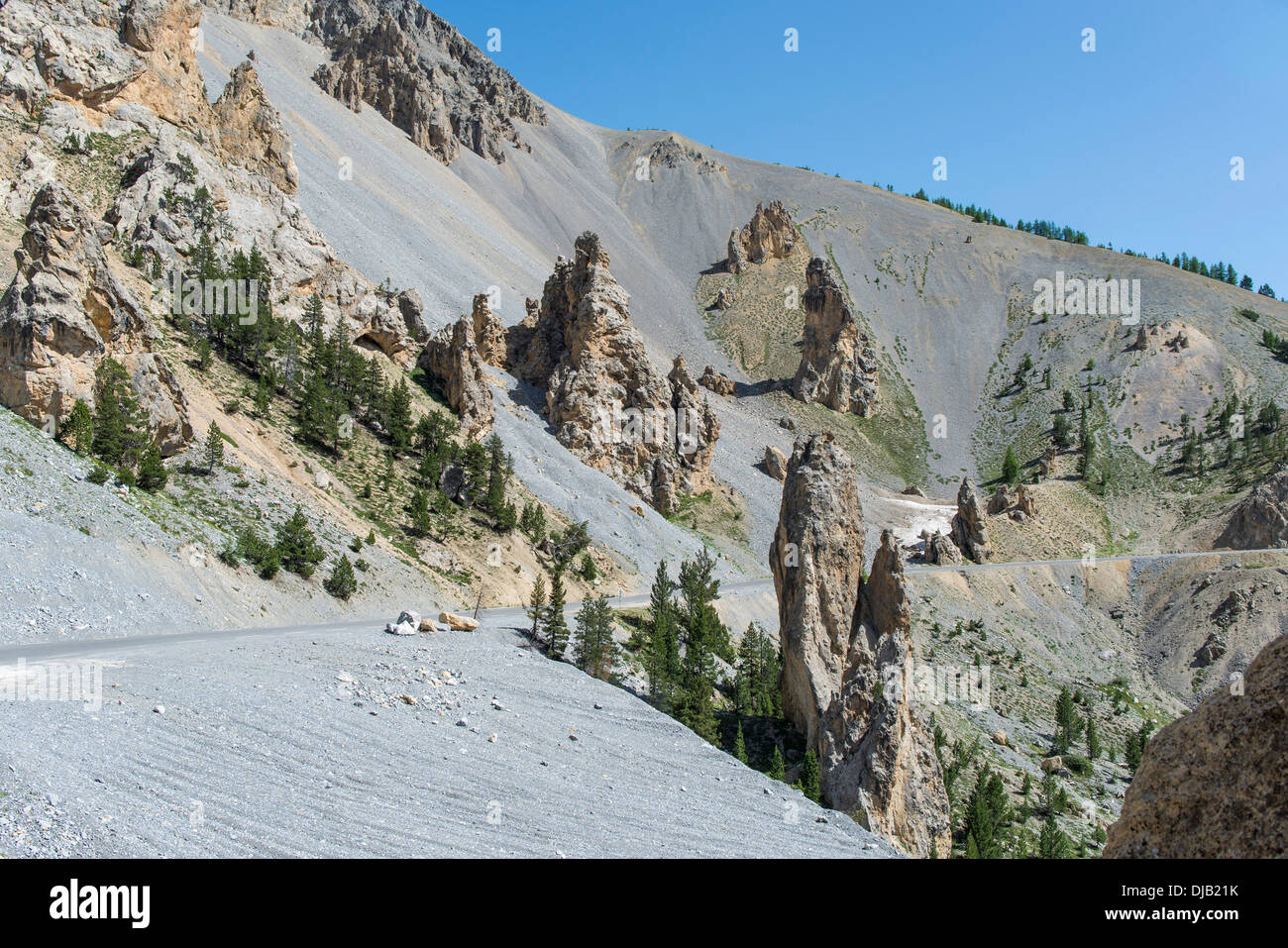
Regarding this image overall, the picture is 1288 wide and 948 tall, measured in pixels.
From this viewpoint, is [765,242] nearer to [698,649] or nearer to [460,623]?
[698,649]

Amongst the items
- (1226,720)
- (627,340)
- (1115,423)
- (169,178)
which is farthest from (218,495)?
(1115,423)

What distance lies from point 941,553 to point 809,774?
4402 centimetres

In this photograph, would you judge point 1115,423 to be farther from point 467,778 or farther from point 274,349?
point 467,778

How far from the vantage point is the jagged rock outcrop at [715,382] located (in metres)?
98.9

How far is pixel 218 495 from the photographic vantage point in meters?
31.1

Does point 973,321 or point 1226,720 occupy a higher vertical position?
point 973,321

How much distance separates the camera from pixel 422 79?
11762cm

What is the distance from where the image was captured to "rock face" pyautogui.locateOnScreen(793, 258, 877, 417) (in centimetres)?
10275

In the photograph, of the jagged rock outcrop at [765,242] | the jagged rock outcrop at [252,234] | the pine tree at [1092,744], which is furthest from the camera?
the jagged rock outcrop at [765,242]

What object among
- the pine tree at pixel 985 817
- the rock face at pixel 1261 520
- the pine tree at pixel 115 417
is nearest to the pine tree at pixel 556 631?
the pine tree at pixel 985 817

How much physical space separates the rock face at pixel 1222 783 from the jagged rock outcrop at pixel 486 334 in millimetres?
63309

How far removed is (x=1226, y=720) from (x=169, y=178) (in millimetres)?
54457

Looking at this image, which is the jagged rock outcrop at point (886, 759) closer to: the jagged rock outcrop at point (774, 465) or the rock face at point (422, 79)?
the jagged rock outcrop at point (774, 465)
